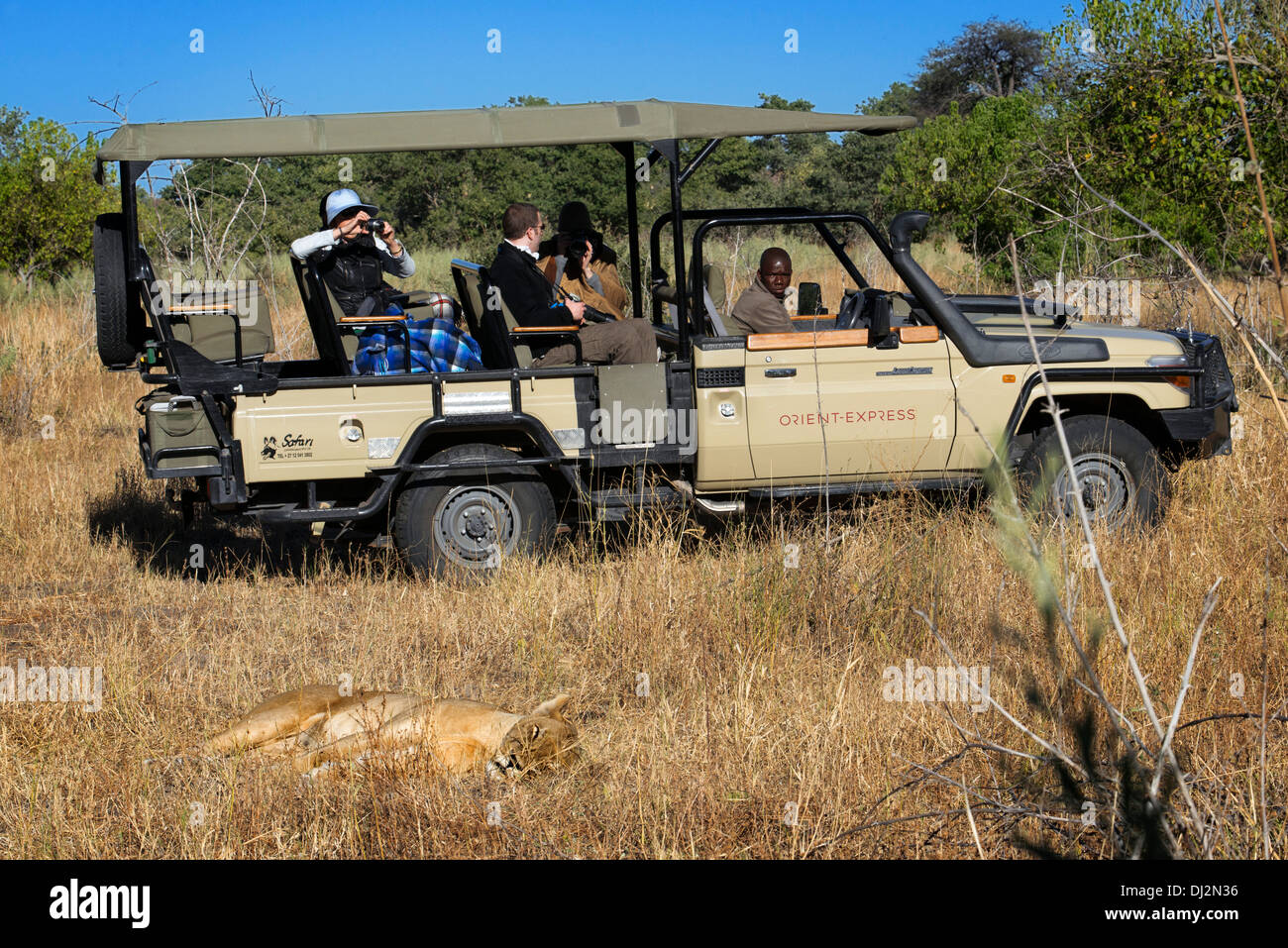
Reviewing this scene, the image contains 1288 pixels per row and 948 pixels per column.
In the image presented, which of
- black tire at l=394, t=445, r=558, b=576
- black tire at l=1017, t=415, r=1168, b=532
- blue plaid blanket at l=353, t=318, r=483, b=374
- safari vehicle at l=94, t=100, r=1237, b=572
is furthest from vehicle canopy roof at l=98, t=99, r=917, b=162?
black tire at l=1017, t=415, r=1168, b=532

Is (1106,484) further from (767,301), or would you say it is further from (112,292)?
(112,292)

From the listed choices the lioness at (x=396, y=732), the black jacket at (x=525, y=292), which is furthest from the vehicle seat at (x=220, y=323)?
the lioness at (x=396, y=732)

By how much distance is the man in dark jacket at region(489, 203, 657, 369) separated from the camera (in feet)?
19.1

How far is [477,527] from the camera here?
225 inches

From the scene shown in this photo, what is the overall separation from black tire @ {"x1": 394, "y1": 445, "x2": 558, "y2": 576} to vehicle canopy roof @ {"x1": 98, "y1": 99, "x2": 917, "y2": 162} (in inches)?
55.9

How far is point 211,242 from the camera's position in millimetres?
11539

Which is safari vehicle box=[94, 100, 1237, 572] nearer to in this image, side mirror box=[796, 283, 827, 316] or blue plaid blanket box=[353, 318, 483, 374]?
blue plaid blanket box=[353, 318, 483, 374]

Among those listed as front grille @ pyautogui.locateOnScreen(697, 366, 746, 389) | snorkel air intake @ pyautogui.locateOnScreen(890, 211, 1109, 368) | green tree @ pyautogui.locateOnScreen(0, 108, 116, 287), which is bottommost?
front grille @ pyautogui.locateOnScreen(697, 366, 746, 389)

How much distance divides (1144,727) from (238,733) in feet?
9.31

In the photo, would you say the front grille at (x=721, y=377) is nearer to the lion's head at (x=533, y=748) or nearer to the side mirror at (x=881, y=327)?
the side mirror at (x=881, y=327)

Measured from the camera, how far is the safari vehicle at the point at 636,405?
5320mm

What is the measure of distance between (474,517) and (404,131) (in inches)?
70.2
